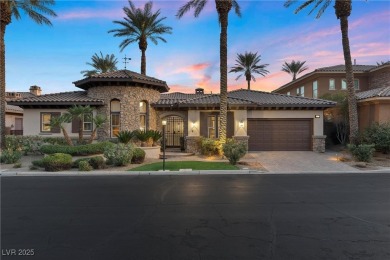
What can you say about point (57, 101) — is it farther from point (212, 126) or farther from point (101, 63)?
point (101, 63)

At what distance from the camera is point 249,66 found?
44500mm

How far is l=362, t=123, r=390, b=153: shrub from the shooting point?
706 inches

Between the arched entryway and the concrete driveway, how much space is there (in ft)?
24.0

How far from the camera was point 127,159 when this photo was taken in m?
15.2

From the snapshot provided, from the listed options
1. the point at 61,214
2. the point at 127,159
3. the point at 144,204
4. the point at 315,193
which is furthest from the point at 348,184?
the point at 127,159

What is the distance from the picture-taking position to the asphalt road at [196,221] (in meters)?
4.45

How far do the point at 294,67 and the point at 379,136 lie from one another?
30.3 meters

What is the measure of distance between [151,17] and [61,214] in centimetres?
2663

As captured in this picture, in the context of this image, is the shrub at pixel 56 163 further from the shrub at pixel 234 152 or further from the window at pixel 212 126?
the window at pixel 212 126

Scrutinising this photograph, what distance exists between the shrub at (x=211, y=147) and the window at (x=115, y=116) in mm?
7223

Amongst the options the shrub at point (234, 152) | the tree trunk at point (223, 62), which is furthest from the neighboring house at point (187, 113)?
the shrub at point (234, 152)

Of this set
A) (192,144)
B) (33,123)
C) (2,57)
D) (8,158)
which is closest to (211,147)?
Answer: (192,144)

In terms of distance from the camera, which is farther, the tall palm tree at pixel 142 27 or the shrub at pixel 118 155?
the tall palm tree at pixel 142 27

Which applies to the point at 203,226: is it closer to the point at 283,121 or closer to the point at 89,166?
the point at 89,166
